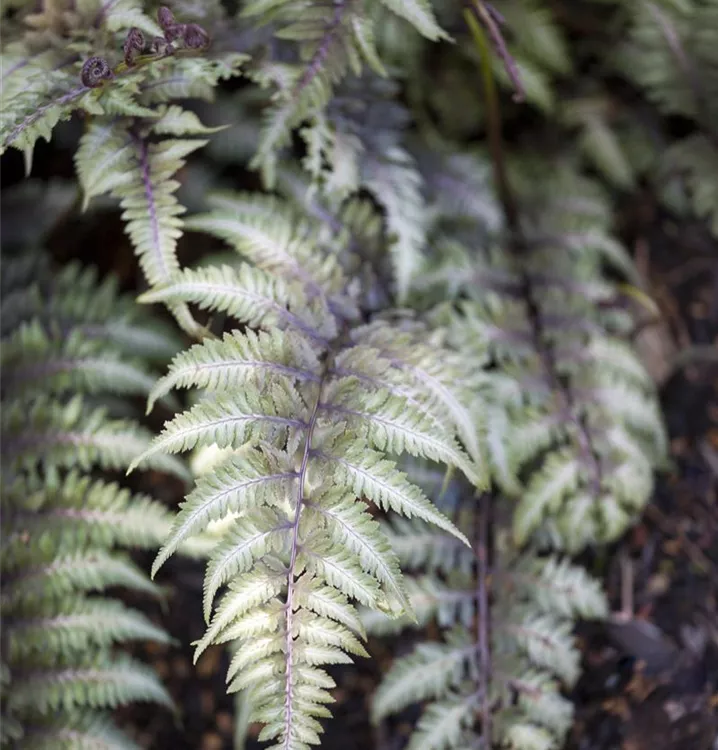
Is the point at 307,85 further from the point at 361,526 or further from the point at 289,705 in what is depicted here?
the point at 289,705

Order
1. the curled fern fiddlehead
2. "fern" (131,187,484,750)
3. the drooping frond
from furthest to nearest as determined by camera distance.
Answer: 1. the drooping frond
2. the curled fern fiddlehead
3. "fern" (131,187,484,750)

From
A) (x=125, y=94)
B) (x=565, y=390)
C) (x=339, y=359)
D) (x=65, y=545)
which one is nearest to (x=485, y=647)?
(x=565, y=390)

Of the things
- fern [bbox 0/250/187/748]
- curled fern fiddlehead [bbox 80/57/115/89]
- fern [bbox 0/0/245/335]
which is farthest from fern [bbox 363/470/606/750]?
curled fern fiddlehead [bbox 80/57/115/89]

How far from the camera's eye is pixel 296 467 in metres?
1.29

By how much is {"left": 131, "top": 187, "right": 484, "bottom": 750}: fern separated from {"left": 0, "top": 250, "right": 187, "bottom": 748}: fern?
0.41 meters

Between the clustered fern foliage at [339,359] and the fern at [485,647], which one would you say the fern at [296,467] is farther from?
the fern at [485,647]

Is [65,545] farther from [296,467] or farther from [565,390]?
[565,390]

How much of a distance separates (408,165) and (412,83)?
31 cm

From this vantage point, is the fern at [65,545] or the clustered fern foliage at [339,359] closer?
the clustered fern foliage at [339,359]

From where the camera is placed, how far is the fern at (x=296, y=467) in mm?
1176

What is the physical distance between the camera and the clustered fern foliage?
1.24m

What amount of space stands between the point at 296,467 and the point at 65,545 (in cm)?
64

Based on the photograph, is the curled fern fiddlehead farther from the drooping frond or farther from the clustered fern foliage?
the drooping frond

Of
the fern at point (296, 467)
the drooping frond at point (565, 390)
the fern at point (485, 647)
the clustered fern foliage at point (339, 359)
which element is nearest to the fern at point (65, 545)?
the clustered fern foliage at point (339, 359)
